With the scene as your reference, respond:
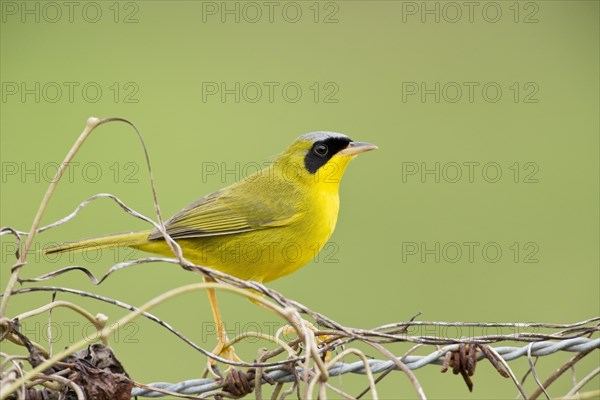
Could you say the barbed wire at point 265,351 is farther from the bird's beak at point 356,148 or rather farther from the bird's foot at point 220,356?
the bird's beak at point 356,148

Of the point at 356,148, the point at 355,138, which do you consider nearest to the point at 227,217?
the point at 356,148

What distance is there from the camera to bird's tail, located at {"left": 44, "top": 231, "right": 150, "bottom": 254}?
4473mm

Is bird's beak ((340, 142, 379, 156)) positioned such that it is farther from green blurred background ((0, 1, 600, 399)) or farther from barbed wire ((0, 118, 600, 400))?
barbed wire ((0, 118, 600, 400))

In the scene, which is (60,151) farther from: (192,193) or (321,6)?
(321,6)

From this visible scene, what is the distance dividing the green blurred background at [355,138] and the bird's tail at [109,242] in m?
0.86

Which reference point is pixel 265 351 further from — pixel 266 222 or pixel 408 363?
pixel 266 222

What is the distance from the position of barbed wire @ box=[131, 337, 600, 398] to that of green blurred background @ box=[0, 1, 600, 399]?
214 cm

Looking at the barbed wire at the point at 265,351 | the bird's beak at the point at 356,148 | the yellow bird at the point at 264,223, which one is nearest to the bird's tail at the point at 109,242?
the yellow bird at the point at 264,223

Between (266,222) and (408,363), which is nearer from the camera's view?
(408,363)

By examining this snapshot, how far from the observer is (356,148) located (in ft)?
16.2

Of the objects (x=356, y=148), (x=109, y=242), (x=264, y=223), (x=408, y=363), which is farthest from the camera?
(x=356, y=148)

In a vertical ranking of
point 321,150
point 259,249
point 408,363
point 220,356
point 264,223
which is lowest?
point 220,356

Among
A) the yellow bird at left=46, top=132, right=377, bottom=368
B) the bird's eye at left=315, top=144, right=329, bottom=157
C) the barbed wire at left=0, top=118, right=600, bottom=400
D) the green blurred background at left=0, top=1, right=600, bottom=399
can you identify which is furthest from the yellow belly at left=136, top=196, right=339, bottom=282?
the barbed wire at left=0, top=118, right=600, bottom=400

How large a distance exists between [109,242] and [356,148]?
4.81ft
